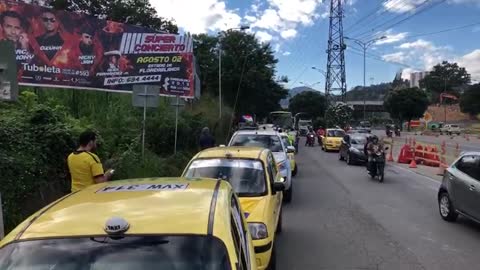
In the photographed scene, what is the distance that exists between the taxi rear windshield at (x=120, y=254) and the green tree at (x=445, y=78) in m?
153

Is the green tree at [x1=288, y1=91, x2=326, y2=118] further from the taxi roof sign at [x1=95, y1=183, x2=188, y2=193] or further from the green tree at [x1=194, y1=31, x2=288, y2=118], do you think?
the taxi roof sign at [x1=95, y1=183, x2=188, y2=193]

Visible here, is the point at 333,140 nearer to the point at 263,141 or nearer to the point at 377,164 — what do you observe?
the point at 377,164

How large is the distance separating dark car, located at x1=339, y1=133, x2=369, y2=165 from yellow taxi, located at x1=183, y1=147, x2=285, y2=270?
16.5 meters

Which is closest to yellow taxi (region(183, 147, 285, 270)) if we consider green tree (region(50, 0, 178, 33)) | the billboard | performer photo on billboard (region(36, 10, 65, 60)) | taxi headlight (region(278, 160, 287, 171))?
taxi headlight (region(278, 160, 287, 171))

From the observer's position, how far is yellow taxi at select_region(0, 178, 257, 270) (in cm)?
295

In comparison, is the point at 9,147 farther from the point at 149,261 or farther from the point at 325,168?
the point at 325,168

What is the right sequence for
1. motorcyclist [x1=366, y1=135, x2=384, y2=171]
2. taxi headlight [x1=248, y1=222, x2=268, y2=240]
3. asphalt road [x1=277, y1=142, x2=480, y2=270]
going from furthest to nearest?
motorcyclist [x1=366, y1=135, x2=384, y2=171]
asphalt road [x1=277, y1=142, x2=480, y2=270]
taxi headlight [x1=248, y1=222, x2=268, y2=240]

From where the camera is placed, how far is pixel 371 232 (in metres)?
9.73

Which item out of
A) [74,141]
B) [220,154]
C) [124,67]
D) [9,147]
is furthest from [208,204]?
[124,67]

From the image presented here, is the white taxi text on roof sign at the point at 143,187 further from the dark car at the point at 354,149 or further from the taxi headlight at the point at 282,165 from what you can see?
the dark car at the point at 354,149

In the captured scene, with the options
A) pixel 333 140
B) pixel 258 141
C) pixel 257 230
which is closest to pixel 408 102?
pixel 333 140

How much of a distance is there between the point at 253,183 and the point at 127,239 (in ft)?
15.9

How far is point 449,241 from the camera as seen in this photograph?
9023 mm

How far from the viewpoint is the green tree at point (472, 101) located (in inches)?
4272
